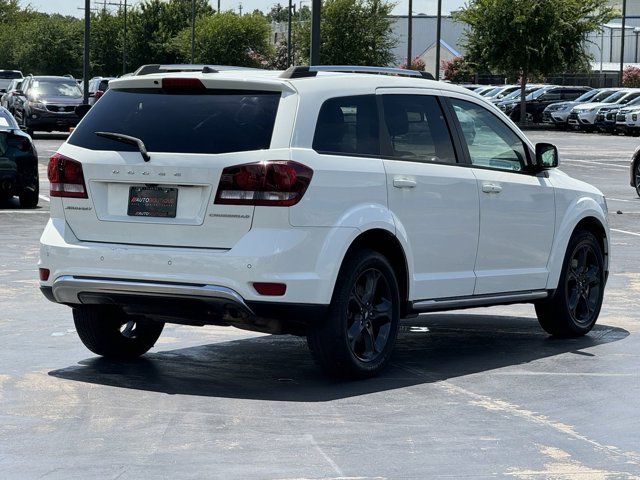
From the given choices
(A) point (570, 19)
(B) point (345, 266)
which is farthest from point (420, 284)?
(A) point (570, 19)

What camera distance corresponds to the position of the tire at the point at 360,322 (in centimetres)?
818

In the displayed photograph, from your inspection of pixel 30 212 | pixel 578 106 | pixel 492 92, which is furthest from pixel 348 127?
pixel 492 92

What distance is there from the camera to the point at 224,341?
9.97 m

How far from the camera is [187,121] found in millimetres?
8219

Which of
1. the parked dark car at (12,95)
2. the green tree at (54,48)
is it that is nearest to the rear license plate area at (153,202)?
the parked dark car at (12,95)

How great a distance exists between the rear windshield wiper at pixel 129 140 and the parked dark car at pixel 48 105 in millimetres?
34122

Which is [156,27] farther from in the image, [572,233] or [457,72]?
[572,233]

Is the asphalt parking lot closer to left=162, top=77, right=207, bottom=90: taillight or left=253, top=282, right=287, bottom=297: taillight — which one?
left=253, top=282, right=287, bottom=297: taillight

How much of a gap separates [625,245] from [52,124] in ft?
93.1

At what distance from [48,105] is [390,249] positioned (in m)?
35.2

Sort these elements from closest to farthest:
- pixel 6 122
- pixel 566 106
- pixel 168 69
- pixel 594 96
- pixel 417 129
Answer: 1. pixel 168 69
2. pixel 417 129
3. pixel 6 122
4. pixel 566 106
5. pixel 594 96

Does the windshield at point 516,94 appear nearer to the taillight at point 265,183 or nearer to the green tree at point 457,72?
the green tree at point 457,72

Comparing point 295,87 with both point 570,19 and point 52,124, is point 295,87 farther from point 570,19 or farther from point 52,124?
point 570,19

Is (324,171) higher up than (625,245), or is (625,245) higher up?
(324,171)
